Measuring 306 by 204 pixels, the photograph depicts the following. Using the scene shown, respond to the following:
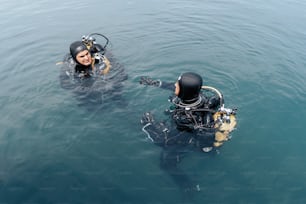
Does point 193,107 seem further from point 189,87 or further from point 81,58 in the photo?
point 81,58

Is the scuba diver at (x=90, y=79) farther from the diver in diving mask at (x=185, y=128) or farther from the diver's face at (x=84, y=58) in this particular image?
the diver in diving mask at (x=185, y=128)

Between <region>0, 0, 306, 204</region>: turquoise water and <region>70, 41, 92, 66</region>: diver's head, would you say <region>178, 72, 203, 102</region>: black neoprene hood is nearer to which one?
<region>0, 0, 306, 204</region>: turquoise water

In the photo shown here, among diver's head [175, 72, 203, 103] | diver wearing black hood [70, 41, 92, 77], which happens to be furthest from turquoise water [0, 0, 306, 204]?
diver's head [175, 72, 203, 103]

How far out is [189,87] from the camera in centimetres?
475

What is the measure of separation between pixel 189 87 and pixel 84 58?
12.7 feet

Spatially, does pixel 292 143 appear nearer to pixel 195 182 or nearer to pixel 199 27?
pixel 195 182

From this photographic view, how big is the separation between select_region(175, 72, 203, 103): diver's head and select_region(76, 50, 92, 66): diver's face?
3587 millimetres

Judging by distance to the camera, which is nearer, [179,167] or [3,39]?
[179,167]

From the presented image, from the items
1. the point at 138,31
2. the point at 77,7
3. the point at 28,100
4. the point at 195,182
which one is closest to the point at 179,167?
the point at 195,182

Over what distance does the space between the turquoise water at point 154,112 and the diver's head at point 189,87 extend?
5.54 ft

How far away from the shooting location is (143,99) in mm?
7719

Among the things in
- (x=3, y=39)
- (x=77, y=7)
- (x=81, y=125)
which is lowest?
(x=81, y=125)

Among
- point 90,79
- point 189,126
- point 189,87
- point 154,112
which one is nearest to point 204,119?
point 189,126

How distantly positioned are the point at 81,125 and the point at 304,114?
19.9 ft
